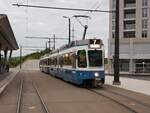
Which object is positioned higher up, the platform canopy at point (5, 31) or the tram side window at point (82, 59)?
the platform canopy at point (5, 31)

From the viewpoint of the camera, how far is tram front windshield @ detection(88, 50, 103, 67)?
29391 mm

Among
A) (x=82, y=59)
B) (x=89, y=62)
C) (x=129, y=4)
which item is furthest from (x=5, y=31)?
(x=129, y=4)

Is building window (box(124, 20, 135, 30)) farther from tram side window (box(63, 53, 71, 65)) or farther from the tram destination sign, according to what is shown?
the tram destination sign

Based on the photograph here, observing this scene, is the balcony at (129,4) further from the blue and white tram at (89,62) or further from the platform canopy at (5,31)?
the blue and white tram at (89,62)

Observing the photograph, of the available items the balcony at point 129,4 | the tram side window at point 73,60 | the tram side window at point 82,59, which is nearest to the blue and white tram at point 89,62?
the tram side window at point 82,59

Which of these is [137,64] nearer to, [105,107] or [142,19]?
[142,19]

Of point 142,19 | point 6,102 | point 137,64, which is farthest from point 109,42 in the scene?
point 6,102

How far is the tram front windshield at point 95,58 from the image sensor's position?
29.4 meters

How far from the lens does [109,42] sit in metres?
88.2

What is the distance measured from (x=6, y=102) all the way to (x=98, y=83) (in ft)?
33.1

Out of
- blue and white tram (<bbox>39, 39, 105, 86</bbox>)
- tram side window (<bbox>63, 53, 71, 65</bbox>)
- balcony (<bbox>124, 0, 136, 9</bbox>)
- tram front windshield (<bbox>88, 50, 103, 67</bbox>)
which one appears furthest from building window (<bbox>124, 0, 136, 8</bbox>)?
tram front windshield (<bbox>88, 50, 103, 67</bbox>)

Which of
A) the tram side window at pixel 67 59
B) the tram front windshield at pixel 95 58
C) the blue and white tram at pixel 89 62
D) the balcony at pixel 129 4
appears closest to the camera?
the blue and white tram at pixel 89 62

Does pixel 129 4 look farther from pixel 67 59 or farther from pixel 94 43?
pixel 94 43

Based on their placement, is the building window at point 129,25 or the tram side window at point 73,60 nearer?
the tram side window at point 73,60
